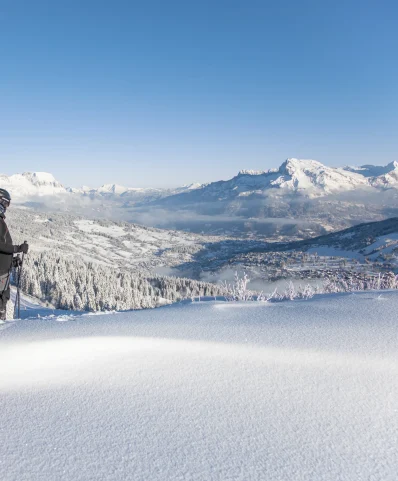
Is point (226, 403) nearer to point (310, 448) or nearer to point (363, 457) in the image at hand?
point (310, 448)

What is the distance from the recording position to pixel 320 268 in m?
148

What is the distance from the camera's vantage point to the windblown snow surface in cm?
291

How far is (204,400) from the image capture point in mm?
4098

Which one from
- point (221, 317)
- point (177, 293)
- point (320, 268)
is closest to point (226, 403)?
point (221, 317)

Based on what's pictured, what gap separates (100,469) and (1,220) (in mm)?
5811

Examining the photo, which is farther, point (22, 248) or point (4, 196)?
point (22, 248)

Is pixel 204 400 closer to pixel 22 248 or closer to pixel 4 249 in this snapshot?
pixel 4 249

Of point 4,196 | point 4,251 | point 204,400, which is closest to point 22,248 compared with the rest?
point 4,251

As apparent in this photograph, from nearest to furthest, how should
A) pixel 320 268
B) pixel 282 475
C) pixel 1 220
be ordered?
pixel 282 475, pixel 1 220, pixel 320 268

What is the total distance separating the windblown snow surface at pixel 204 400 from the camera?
291 cm

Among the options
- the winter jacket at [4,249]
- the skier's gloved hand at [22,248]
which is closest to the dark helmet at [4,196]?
the winter jacket at [4,249]

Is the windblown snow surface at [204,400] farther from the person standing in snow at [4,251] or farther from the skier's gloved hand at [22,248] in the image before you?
the skier's gloved hand at [22,248]

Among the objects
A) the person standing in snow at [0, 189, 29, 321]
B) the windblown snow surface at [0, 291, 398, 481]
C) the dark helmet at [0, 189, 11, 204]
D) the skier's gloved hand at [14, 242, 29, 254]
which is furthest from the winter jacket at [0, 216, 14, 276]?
the windblown snow surface at [0, 291, 398, 481]

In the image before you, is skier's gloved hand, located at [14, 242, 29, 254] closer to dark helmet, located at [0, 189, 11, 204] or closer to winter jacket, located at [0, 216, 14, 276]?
winter jacket, located at [0, 216, 14, 276]
